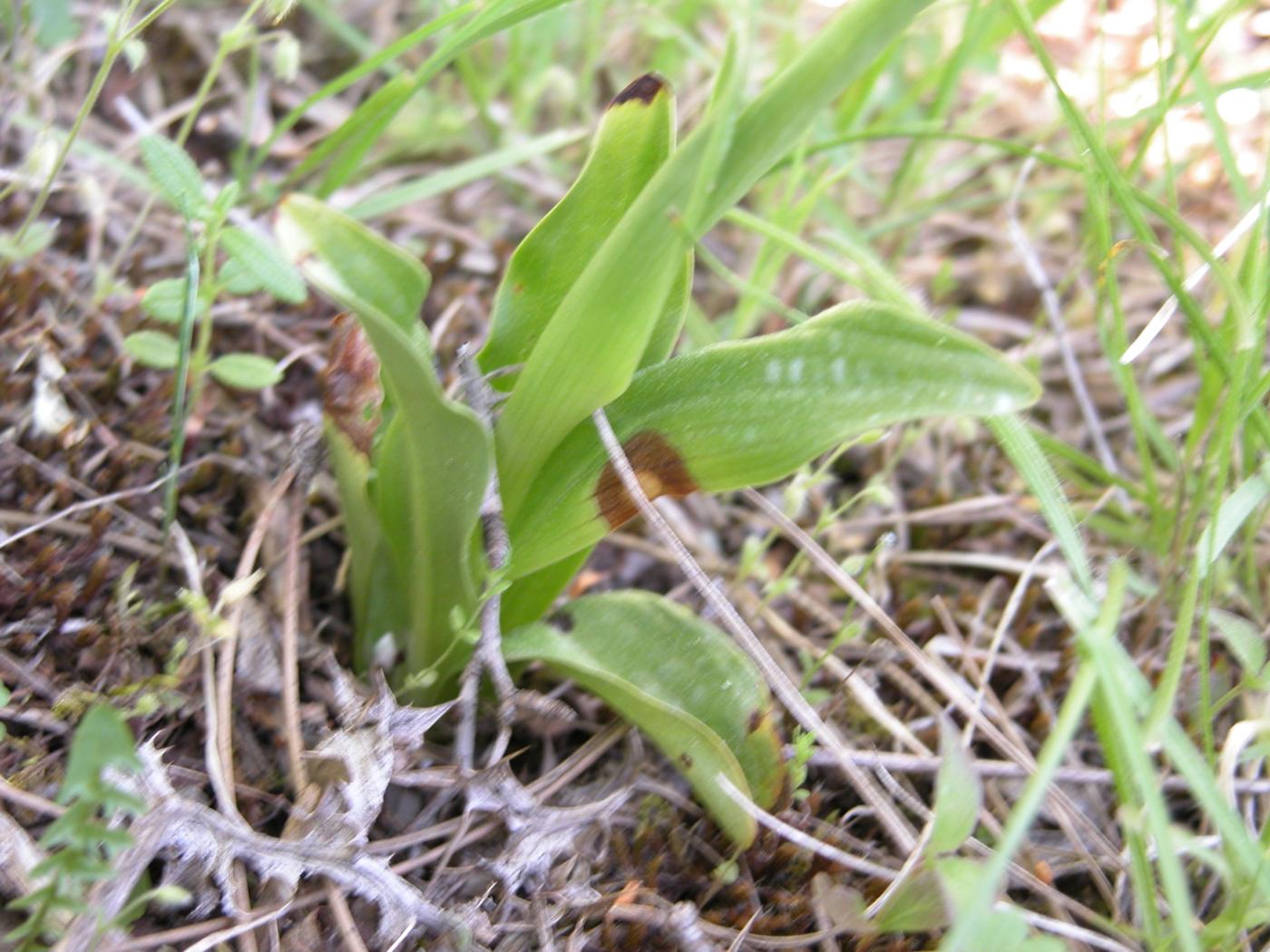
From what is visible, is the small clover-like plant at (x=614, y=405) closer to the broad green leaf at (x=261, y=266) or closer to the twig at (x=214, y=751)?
the broad green leaf at (x=261, y=266)

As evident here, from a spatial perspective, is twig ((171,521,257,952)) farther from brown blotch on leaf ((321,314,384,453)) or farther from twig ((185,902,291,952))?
brown blotch on leaf ((321,314,384,453))

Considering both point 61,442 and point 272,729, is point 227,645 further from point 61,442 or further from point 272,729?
point 61,442

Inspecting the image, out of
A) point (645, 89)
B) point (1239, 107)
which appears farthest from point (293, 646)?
point (1239, 107)

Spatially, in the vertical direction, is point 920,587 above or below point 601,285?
below

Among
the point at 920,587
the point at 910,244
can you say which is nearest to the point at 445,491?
the point at 920,587

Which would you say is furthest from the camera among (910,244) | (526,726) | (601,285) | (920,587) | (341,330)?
(910,244)

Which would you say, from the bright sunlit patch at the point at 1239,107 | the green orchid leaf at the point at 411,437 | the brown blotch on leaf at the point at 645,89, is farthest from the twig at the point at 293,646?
the bright sunlit patch at the point at 1239,107

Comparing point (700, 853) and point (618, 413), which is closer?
point (618, 413)

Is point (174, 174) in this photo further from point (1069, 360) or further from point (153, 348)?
point (1069, 360)
